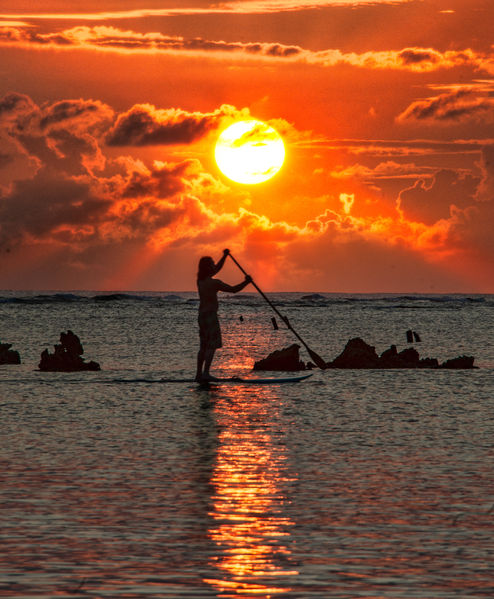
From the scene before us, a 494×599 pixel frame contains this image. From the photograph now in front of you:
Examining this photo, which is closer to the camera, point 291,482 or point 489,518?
point 489,518

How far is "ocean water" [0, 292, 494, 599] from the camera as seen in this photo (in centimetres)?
822

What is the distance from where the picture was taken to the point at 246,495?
38.1 ft

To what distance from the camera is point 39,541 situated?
370 inches

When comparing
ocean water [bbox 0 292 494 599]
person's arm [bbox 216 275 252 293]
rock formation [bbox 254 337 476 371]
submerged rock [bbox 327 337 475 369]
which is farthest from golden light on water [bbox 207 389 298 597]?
submerged rock [bbox 327 337 475 369]

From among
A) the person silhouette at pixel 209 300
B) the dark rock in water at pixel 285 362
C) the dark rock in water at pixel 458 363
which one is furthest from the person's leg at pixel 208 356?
the dark rock in water at pixel 458 363

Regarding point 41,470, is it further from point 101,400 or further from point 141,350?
point 141,350

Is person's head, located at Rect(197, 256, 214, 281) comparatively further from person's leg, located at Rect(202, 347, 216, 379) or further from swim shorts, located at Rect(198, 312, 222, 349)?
person's leg, located at Rect(202, 347, 216, 379)

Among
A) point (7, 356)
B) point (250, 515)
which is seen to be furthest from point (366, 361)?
point (250, 515)

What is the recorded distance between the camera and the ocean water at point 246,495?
822 cm

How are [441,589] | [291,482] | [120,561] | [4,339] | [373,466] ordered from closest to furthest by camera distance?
[441,589] < [120,561] < [291,482] < [373,466] < [4,339]

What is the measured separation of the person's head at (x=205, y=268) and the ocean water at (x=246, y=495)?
10.0 feet

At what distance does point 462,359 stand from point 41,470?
2316 cm

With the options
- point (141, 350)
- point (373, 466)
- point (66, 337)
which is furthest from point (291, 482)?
point (141, 350)

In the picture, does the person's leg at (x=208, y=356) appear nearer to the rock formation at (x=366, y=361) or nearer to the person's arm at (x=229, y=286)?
the person's arm at (x=229, y=286)
